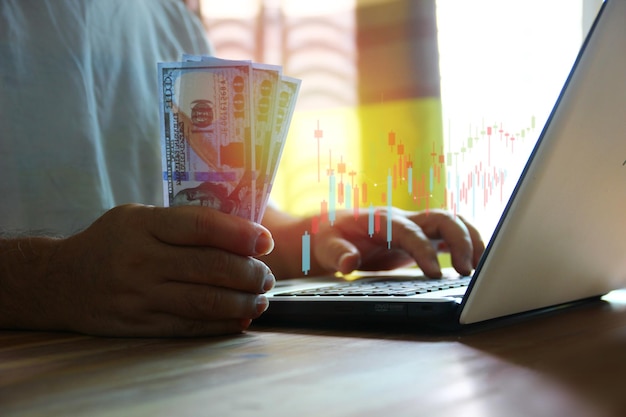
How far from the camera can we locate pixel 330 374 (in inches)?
15.2

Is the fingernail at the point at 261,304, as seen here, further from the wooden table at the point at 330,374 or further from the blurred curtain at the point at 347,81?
the blurred curtain at the point at 347,81

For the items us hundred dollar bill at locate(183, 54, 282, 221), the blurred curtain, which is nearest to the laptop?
us hundred dollar bill at locate(183, 54, 282, 221)

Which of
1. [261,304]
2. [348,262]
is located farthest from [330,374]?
[348,262]

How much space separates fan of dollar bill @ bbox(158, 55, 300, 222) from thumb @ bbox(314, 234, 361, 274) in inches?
16.6

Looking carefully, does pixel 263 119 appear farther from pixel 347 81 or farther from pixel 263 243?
pixel 347 81

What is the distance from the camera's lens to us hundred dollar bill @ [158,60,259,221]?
641 mm

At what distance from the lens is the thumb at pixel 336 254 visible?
1053mm

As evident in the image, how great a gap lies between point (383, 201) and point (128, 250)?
3.14 ft

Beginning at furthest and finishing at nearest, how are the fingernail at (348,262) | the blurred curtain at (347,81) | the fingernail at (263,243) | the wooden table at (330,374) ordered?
the blurred curtain at (347,81), the fingernail at (348,262), the fingernail at (263,243), the wooden table at (330,374)

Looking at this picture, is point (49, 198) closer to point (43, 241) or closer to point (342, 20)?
point (43, 241)

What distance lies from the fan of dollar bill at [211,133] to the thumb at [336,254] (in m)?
0.42

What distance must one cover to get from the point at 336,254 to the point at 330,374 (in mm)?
708

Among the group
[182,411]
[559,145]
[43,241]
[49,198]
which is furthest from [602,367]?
[49,198]
